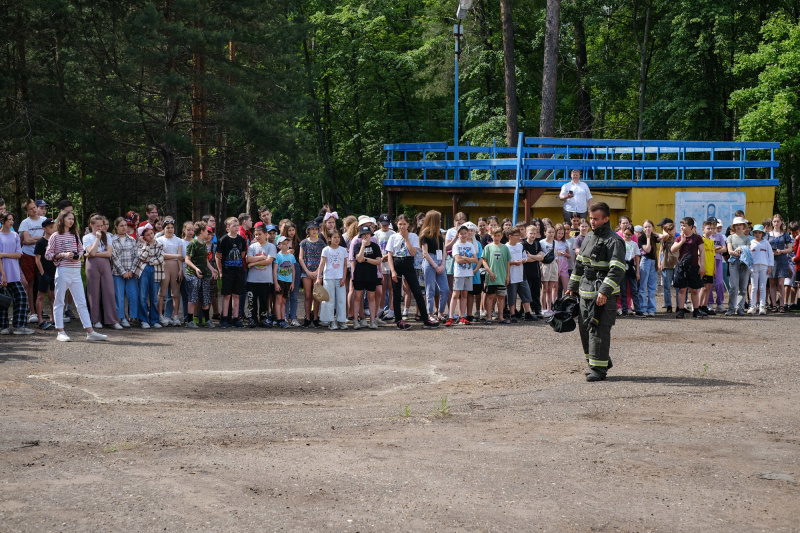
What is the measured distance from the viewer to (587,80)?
37.9 metres

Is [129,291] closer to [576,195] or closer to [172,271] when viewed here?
[172,271]

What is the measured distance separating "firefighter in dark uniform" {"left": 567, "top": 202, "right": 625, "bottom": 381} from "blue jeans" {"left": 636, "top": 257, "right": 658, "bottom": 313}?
6.48 meters

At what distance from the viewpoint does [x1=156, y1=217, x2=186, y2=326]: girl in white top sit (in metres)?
15.0

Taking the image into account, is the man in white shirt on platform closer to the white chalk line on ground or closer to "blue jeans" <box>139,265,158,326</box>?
the white chalk line on ground

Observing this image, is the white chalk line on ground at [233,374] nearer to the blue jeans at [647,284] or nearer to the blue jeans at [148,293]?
the blue jeans at [148,293]

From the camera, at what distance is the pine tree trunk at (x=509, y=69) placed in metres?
28.0

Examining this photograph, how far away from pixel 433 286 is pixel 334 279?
195cm

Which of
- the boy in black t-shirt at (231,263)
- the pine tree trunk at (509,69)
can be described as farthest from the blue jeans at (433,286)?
the pine tree trunk at (509,69)

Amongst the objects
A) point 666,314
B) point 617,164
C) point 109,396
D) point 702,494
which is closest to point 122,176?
point 617,164

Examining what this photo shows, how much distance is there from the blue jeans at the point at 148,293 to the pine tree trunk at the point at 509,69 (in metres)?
16.6

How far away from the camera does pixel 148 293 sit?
14.9 m

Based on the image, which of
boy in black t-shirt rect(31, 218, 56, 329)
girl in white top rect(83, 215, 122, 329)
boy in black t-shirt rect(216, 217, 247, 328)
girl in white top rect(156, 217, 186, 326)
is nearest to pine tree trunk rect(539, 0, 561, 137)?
boy in black t-shirt rect(216, 217, 247, 328)

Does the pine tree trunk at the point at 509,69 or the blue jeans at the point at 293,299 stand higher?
the pine tree trunk at the point at 509,69

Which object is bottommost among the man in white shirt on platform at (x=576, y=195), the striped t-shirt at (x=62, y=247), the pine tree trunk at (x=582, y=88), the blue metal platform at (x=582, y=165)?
the striped t-shirt at (x=62, y=247)
